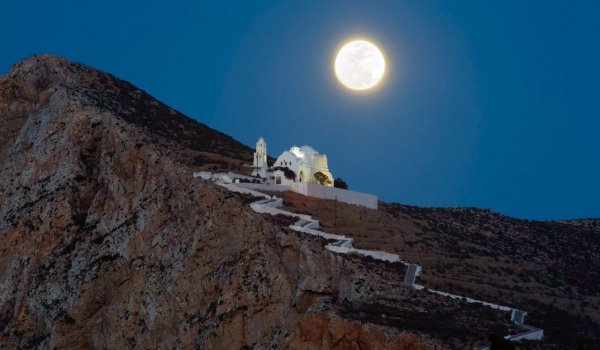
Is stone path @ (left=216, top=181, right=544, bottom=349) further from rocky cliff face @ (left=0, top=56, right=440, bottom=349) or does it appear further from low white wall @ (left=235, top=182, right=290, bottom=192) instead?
rocky cliff face @ (left=0, top=56, right=440, bottom=349)

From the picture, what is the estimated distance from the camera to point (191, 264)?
173 ft

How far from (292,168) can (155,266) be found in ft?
95.9

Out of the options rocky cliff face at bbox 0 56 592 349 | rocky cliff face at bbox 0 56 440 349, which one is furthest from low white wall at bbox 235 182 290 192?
rocky cliff face at bbox 0 56 440 349

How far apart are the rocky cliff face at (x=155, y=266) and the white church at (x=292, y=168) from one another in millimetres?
8574

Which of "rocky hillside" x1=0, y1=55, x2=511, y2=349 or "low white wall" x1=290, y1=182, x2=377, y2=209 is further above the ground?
"low white wall" x1=290, y1=182, x2=377, y2=209

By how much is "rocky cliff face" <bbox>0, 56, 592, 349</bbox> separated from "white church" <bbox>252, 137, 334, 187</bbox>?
28.1ft

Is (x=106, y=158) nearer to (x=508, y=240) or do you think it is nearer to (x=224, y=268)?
(x=224, y=268)

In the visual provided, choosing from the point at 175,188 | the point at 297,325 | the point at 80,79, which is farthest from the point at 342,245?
the point at 80,79

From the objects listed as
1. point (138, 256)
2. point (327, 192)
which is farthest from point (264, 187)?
point (138, 256)

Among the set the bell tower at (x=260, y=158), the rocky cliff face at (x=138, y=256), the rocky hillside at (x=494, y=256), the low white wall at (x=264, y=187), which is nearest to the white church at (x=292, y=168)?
the bell tower at (x=260, y=158)

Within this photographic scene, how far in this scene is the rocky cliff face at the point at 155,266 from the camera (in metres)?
44.8

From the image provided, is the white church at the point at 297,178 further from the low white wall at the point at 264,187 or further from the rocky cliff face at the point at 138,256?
the rocky cliff face at the point at 138,256

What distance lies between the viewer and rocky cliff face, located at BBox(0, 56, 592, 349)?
1764 inches

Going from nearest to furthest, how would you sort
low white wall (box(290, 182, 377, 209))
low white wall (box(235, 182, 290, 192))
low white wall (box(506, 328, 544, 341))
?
1. low white wall (box(506, 328, 544, 341))
2. low white wall (box(235, 182, 290, 192))
3. low white wall (box(290, 182, 377, 209))
